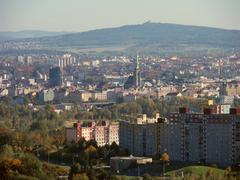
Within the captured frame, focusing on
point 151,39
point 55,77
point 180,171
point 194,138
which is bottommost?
point 151,39

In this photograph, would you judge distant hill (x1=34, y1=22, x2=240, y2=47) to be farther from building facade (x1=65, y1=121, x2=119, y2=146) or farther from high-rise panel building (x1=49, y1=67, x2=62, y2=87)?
building facade (x1=65, y1=121, x2=119, y2=146)

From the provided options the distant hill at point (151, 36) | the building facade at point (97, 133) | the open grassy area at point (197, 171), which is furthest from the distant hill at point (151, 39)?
the open grassy area at point (197, 171)

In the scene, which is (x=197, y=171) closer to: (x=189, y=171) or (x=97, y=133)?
(x=189, y=171)

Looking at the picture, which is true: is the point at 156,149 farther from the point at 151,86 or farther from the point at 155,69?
the point at 155,69

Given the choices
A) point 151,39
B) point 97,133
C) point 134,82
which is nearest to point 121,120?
point 97,133

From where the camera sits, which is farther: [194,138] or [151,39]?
[151,39]

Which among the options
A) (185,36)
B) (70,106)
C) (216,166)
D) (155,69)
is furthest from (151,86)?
(185,36)

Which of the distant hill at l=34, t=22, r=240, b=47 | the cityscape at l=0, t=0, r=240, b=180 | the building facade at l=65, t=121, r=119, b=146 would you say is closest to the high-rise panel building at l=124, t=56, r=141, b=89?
the cityscape at l=0, t=0, r=240, b=180

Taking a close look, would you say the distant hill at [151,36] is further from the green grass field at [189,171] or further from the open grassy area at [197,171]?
the open grassy area at [197,171]
